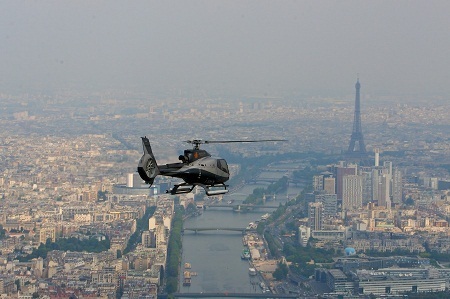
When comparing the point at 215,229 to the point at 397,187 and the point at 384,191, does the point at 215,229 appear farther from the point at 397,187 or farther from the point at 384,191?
the point at 397,187

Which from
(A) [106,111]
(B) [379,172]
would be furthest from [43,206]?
(A) [106,111]

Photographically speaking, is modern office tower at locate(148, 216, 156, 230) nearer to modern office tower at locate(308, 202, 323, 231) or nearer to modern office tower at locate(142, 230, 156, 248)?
modern office tower at locate(142, 230, 156, 248)

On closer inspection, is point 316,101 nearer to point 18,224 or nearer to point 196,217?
point 196,217

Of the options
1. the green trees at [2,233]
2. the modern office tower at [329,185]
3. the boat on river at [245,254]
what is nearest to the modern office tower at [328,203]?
the modern office tower at [329,185]

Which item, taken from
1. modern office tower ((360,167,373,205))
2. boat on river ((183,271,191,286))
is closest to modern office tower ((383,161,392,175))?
modern office tower ((360,167,373,205))

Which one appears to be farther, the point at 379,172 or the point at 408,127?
the point at 408,127
